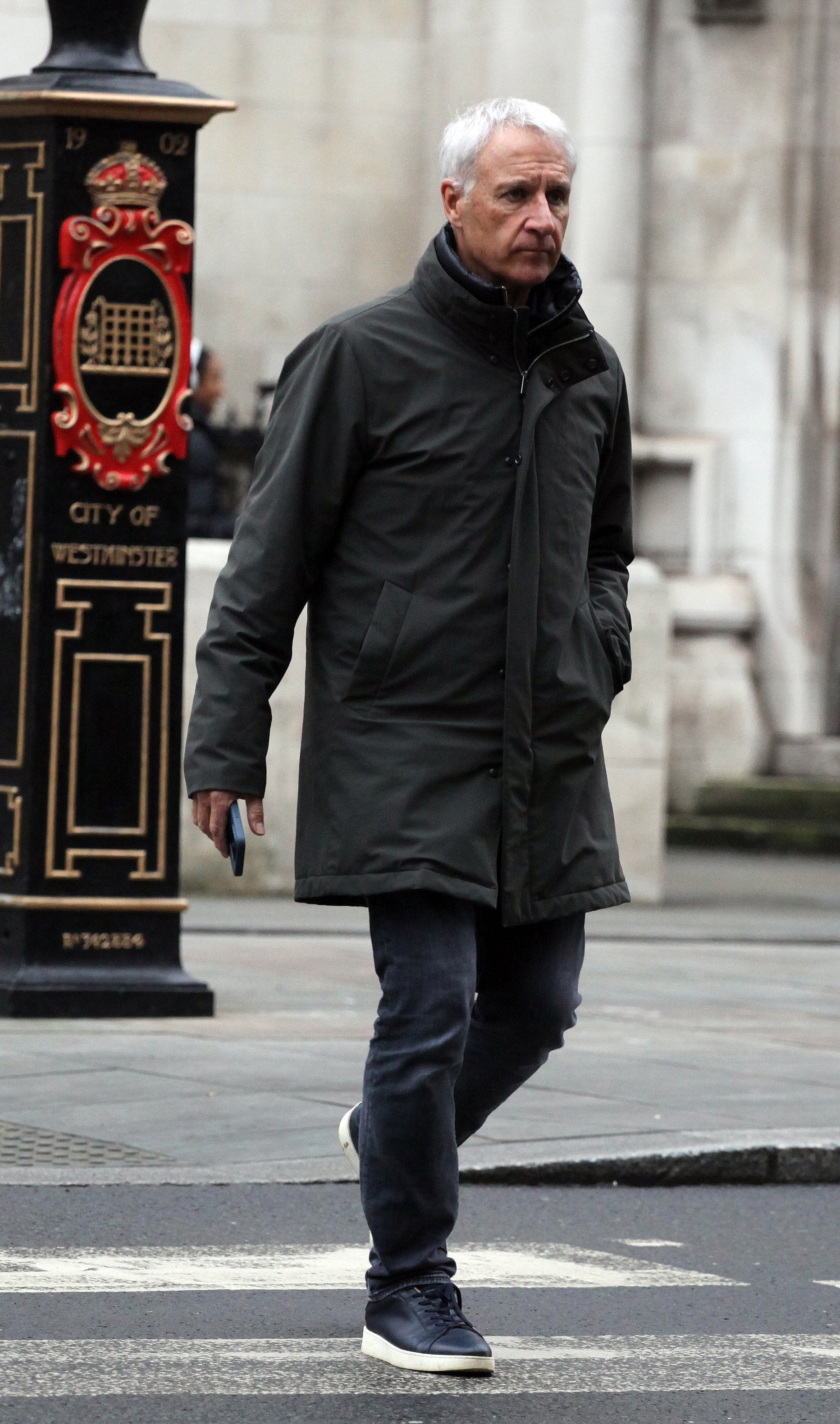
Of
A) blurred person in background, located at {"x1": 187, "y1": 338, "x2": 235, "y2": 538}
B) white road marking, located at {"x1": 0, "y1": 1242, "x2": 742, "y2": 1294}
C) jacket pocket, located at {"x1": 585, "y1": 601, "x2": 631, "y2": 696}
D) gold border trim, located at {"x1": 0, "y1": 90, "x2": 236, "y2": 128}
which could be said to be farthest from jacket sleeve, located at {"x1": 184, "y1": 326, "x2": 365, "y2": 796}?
blurred person in background, located at {"x1": 187, "y1": 338, "x2": 235, "y2": 538}

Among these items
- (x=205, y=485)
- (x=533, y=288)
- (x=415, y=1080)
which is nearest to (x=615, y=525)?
(x=533, y=288)

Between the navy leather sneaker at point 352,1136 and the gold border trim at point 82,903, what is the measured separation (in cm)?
328

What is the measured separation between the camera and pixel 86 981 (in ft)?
26.5

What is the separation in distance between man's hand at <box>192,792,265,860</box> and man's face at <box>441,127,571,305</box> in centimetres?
90

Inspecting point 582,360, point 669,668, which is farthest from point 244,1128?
point 669,668

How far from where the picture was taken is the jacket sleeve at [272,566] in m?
4.38

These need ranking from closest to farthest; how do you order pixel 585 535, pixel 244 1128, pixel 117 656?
pixel 585 535 → pixel 244 1128 → pixel 117 656

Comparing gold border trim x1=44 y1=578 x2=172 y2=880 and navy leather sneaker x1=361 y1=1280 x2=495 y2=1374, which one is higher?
gold border trim x1=44 y1=578 x2=172 y2=880

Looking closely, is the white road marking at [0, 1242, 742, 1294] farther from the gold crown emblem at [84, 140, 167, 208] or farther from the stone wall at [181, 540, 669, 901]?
the stone wall at [181, 540, 669, 901]

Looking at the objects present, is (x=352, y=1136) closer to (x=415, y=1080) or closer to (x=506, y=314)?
(x=415, y=1080)

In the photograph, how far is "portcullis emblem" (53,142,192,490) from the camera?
8.10 meters

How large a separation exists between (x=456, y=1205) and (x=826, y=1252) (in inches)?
58.1

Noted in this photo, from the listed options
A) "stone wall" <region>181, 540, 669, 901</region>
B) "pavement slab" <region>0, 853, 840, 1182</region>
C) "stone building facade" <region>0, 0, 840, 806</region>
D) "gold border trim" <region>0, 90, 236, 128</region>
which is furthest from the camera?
"stone building facade" <region>0, 0, 840, 806</region>

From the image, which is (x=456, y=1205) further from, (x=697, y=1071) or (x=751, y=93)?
(x=751, y=93)
